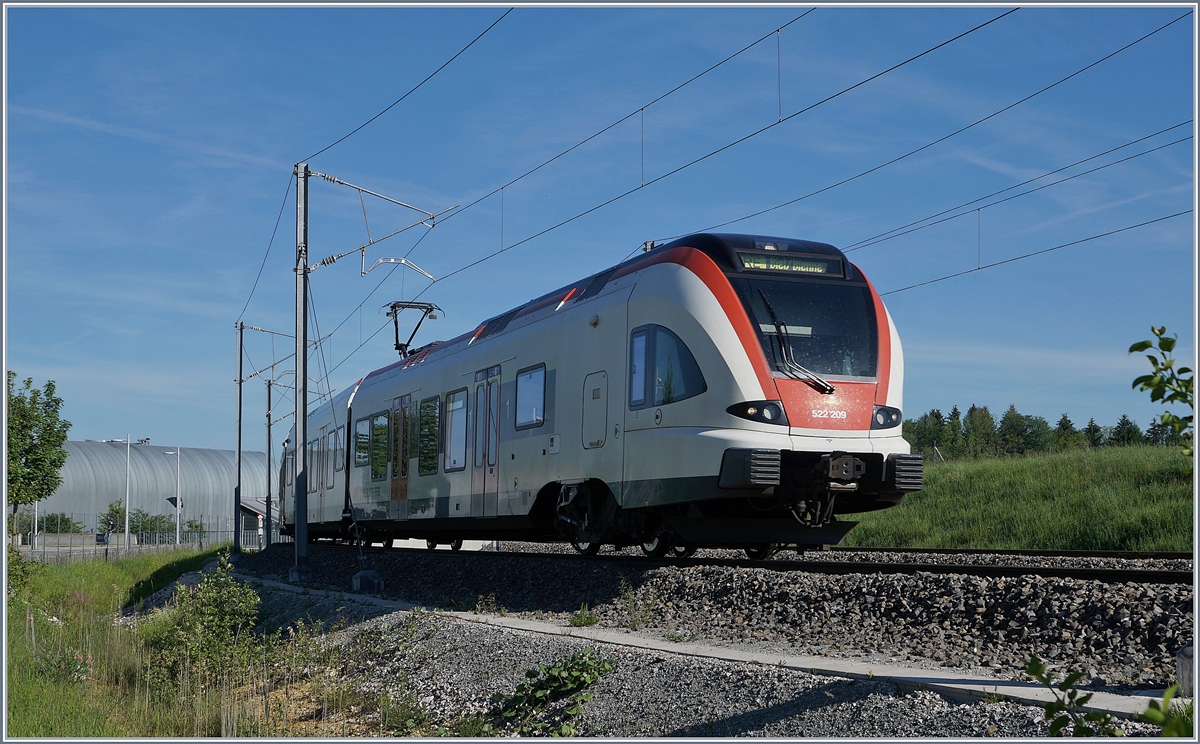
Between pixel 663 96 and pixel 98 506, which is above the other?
pixel 663 96

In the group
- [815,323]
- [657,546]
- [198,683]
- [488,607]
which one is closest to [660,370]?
[815,323]

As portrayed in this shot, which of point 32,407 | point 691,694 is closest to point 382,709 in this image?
point 691,694

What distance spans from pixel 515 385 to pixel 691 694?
318 inches

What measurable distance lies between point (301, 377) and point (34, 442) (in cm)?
1606

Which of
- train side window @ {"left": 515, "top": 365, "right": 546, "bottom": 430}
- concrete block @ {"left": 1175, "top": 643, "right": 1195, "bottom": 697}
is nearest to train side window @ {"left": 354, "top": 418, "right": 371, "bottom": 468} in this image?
train side window @ {"left": 515, "top": 365, "right": 546, "bottom": 430}

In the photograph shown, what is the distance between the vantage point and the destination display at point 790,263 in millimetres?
11695

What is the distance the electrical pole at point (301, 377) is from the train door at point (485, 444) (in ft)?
17.3

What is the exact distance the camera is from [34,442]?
31.9m

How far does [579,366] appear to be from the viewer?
13.3m

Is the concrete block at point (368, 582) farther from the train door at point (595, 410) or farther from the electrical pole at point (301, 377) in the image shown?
the train door at point (595, 410)

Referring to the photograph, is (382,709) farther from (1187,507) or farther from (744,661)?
(1187,507)

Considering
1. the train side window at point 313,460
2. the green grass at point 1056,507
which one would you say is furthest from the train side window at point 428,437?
the green grass at point 1056,507

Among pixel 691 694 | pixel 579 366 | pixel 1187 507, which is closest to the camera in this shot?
pixel 691 694

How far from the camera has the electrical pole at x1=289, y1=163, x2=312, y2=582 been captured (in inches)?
786
